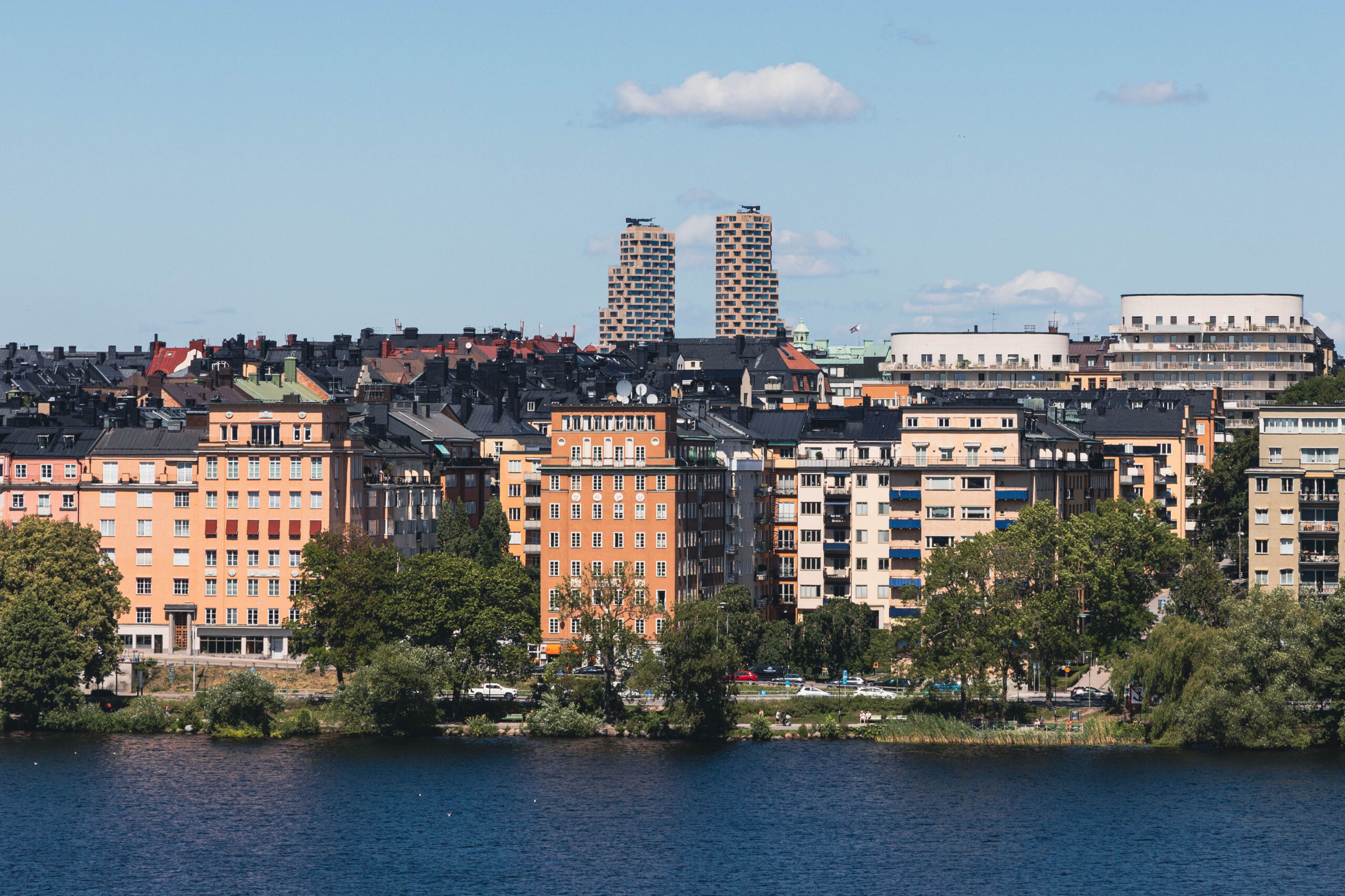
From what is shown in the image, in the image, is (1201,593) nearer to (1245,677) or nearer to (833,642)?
(1245,677)

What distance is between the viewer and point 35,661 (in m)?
148

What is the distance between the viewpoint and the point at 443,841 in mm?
121000

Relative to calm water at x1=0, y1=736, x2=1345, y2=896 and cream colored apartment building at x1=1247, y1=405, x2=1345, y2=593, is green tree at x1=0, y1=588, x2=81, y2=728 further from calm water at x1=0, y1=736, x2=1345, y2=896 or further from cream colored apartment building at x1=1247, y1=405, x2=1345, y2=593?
cream colored apartment building at x1=1247, y1=405, x2=1345, y2=593

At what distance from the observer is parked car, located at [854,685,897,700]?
155250 mm

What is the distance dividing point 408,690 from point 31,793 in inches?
1030

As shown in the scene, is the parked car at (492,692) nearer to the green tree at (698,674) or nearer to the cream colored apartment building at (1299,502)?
the green tree at (698,674)

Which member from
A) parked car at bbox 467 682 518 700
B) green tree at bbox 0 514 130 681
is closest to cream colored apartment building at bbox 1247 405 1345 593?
parked car at bbox 467 682 518 700

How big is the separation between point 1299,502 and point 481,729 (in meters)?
57.9

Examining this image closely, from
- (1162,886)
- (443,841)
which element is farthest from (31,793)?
(1162,886)

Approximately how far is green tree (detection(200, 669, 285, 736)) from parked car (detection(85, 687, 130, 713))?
7736 millimetres

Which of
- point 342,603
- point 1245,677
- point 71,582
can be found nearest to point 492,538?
point 342,603

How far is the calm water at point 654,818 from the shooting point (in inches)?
4451

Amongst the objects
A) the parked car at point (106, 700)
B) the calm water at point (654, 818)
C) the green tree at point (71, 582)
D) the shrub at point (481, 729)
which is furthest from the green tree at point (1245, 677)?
the green tree at point (71, 582)

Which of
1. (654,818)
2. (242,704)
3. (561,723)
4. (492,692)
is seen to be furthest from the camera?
(492,692)
